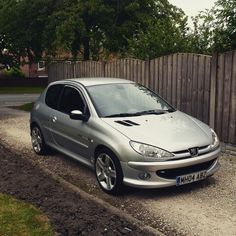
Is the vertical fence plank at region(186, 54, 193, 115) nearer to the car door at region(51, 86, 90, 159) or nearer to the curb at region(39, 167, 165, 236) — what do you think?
the car door at region(51, 86, 90, 159)

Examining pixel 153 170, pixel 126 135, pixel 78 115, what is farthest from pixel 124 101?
pixel 153 170

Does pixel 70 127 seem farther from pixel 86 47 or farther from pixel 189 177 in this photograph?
pixel 86 47

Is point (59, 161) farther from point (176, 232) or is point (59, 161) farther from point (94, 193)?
point (176, 232)

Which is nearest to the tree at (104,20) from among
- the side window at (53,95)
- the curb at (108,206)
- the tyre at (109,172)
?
the side window at (53,95)

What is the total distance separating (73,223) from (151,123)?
6.81ft

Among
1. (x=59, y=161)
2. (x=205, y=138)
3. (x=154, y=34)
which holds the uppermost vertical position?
(x=154, y=34)

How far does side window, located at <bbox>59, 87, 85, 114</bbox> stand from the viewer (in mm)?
7000

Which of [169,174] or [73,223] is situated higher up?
[169,174]

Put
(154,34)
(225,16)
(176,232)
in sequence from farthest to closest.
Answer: (154,34) → (225,16) → (176,232)

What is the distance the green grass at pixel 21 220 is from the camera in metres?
4.72

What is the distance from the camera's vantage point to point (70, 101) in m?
7.29

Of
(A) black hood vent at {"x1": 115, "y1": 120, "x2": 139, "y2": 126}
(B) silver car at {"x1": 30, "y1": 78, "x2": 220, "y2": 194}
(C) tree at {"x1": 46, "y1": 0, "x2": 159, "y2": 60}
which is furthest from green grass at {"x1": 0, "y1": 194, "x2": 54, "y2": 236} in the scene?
(C) tree at {"x1": 46, "y1": 0, "x2": 159, "y2": 60}

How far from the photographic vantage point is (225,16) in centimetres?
1001

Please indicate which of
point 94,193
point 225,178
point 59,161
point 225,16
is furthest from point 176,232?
point 225,16
